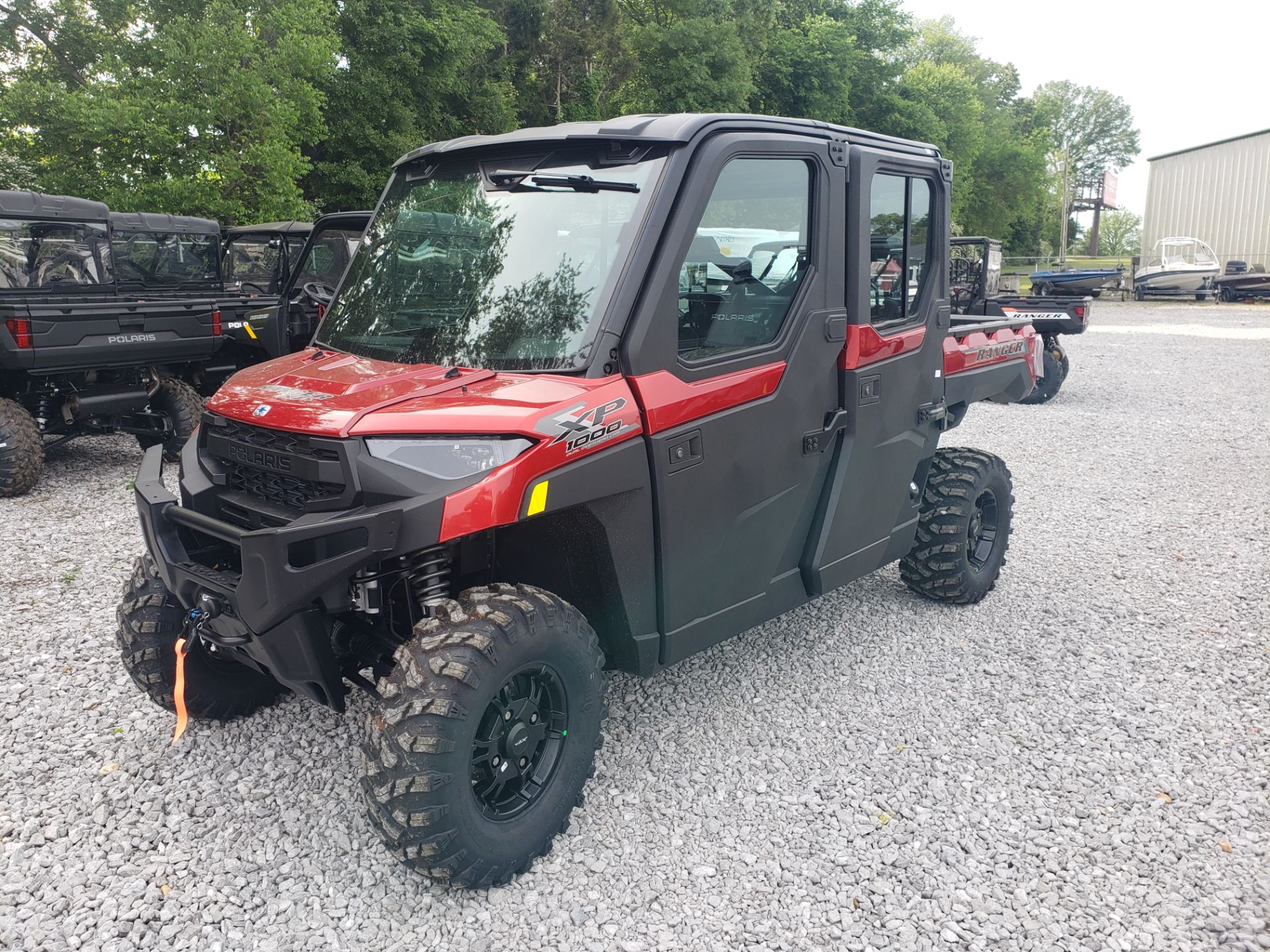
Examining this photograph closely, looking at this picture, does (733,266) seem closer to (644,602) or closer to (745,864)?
(644,602)

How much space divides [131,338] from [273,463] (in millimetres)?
6374

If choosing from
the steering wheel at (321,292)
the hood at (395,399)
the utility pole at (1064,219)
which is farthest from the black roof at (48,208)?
the utility pole at (1064,219)

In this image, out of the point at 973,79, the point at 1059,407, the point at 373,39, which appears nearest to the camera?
the point at 1059,407

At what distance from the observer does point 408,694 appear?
264cm

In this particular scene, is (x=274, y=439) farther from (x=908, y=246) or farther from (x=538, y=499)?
(x=908, y=246)

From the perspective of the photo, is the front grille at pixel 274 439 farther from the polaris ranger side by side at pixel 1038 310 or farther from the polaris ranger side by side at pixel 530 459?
the polaris ranger side by side at pixel 1038 310

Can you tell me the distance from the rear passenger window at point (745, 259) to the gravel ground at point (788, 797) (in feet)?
5.27

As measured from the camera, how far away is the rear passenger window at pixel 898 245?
3.89 metres

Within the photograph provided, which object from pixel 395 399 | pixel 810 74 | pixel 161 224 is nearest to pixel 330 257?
pixel 161 224

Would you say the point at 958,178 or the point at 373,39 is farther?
the point at 958,178

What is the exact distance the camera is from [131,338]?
8.17m

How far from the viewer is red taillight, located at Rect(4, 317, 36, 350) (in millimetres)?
7298

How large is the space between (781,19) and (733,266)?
4295cm

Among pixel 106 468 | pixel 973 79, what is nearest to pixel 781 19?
pixel 973 79
